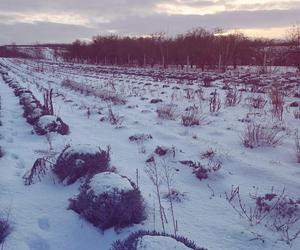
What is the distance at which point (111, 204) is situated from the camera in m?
3.74

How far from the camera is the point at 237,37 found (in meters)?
41.7

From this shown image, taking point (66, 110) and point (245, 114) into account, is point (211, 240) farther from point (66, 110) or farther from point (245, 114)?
point (66, 110)

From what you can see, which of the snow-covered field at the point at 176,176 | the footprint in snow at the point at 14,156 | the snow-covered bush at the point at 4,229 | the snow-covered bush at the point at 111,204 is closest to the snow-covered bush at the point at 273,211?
the snow-covered field at the point at 176,176

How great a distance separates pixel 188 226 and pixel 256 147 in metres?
2.89

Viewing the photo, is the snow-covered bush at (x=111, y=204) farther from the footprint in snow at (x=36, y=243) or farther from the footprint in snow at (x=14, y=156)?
the footprint in snow at (x=14, y=156)

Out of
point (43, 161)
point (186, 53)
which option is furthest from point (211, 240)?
point (186, 53)

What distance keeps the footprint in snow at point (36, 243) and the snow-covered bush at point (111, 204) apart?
1.72ft

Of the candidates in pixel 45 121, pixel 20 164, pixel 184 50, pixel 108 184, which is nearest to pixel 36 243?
pixel 108 184

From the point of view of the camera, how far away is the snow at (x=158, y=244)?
276 cm

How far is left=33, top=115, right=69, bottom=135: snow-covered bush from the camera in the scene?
7.52 m

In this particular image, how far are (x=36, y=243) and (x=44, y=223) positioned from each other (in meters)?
0.38

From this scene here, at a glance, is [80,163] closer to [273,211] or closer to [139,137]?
[139,137]

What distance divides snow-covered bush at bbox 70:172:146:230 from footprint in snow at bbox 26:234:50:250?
523 millimetres

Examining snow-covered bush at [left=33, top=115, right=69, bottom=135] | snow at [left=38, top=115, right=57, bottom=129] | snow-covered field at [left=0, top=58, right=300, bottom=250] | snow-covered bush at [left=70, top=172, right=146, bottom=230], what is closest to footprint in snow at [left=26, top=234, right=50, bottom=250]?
Answer: snow-covered field at [left=0, top=58, right=300, bottom=250]
